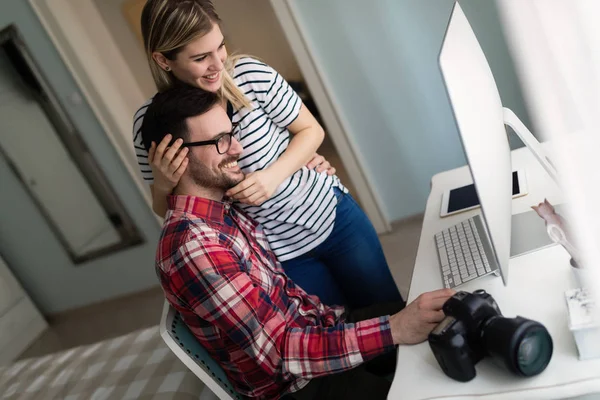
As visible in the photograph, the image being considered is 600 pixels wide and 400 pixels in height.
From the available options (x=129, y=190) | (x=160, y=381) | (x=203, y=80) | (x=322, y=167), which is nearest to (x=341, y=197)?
(x=322, y=167)

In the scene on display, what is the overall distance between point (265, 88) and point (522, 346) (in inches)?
33.3

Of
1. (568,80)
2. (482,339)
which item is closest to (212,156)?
(482,339)

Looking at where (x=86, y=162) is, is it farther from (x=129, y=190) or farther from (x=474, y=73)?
(x=474, y=73)

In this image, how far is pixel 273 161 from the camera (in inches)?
55.3

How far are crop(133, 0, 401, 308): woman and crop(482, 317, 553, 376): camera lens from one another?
645mm

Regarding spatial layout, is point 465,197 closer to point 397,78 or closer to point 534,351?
point 534,351

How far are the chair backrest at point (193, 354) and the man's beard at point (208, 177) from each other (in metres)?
0.28

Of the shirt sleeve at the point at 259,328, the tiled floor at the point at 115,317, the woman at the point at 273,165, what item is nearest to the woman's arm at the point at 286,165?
the woman at the point at 273,165

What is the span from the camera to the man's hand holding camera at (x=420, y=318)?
3.20 ft

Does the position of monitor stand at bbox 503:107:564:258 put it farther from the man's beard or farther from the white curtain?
the man's beard

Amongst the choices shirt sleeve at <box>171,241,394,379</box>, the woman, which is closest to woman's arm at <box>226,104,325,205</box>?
the woman

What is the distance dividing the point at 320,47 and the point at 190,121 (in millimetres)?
1710

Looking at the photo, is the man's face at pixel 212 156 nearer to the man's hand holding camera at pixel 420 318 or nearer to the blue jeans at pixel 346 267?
the blue jeans at pixel 346 267

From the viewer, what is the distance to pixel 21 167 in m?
3.45
